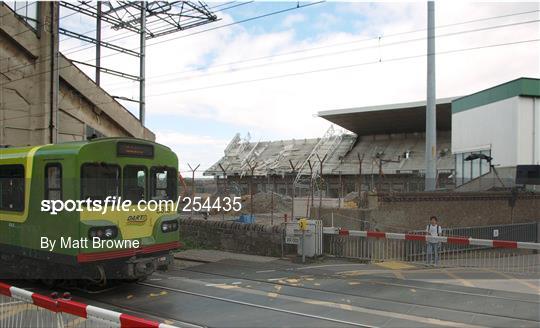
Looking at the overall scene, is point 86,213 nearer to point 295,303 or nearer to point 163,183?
point 163,183

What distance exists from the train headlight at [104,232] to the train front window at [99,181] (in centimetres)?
58

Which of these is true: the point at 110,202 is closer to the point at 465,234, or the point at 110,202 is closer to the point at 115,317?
the point at 115,317

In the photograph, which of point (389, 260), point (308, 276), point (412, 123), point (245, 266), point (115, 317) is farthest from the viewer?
point (412, 123)

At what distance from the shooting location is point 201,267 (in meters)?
13.4

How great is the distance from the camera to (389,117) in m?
56.7

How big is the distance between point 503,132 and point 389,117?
85.6 feet

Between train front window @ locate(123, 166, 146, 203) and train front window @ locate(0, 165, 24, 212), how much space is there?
7.17 feet

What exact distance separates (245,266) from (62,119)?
17356 millimetres

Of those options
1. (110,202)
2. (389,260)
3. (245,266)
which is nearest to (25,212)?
(110,202)

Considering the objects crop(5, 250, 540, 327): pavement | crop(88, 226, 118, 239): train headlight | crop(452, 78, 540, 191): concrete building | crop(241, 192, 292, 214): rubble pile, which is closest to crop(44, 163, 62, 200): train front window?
crop(88, 226, 118, 239): train headlight

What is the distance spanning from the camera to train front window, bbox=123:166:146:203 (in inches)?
393

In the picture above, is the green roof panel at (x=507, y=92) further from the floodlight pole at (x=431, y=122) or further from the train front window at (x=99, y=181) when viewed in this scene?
the train front window at (x=99, y=181)

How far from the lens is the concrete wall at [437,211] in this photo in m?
17.3

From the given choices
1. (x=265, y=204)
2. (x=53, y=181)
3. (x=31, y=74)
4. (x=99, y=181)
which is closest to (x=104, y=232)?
(x=99, y=181)
